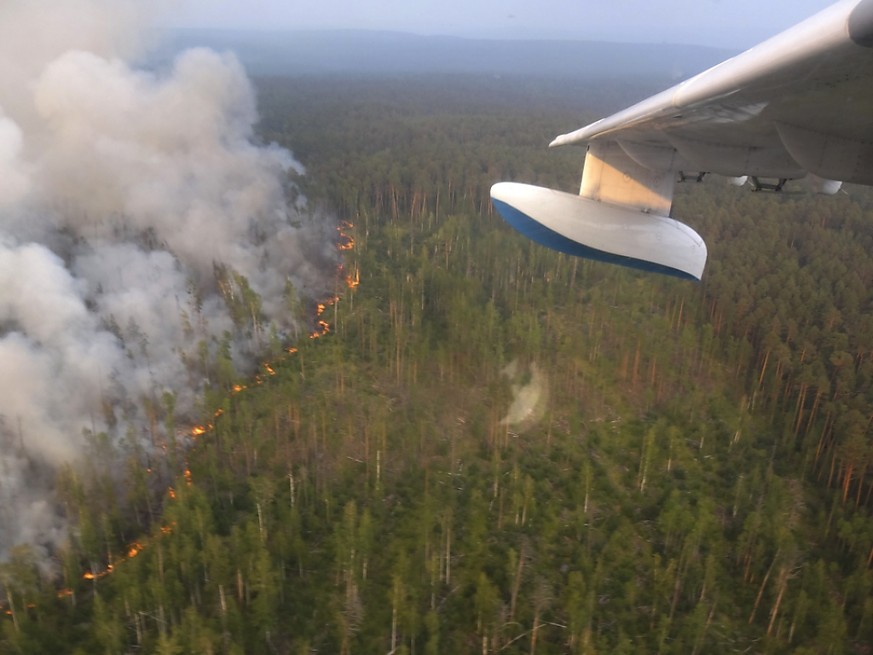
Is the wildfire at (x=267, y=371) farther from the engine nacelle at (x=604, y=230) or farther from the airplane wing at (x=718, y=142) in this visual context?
the airplane wing at (x=718, y=142)

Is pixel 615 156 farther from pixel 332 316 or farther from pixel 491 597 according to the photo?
pixel 332 316

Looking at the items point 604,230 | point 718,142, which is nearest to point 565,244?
point 604,230

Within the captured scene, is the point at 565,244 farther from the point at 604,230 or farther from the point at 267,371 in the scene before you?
the point at 267,371

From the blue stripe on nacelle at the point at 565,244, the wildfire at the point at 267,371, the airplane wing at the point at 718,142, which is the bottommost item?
the wildfire at the point at 267,371

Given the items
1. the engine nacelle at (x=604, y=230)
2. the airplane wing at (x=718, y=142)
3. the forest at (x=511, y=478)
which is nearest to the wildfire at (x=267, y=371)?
the forest at (x=511, y=478)

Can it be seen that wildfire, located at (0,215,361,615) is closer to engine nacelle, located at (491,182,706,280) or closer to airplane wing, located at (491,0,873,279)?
engine nacelle, located at (491,182,706,280)

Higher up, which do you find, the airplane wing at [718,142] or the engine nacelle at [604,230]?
the airplane wing at [718,142]

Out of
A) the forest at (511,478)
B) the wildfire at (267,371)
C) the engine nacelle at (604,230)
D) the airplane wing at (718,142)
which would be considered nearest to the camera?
the airplane wing at (718,142)

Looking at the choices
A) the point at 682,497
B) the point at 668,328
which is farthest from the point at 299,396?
the point at 668,328

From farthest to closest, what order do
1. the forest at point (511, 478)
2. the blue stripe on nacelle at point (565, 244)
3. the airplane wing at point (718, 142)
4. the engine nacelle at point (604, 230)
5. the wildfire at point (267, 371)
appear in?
1. the wildfire at point (267, 371)
2. the forest at point (511, 478)
3. the blue stripe on nacelle at point (565, 244)
4. the engine nacelle at point (604, 230)
5. the airplane wing at point (718, 142)
